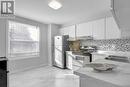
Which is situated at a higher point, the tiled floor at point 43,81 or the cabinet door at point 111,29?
the cabinet door at point 111,29

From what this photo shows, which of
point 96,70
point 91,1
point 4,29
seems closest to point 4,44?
point 4,29

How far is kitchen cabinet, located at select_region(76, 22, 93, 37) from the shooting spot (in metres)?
3.99

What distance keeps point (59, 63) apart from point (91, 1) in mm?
3142

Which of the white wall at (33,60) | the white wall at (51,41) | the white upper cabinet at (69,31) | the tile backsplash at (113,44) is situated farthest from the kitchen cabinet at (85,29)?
the white wall at (33,60)

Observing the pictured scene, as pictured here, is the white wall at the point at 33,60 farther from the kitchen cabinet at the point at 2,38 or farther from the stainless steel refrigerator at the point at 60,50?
the kitchen cabinet at the point at 2,38

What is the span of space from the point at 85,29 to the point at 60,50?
1.54 meters

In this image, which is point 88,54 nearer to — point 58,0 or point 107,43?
point 107,43

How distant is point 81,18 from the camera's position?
14.6 ft

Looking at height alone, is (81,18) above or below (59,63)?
above

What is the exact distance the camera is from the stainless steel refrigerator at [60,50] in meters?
4.78

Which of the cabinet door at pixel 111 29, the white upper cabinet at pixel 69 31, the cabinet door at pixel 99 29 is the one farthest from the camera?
the white upper cabinet at pixel 69 31

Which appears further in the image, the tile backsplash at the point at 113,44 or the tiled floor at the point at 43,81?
the tile backsplash at the point at 113,44

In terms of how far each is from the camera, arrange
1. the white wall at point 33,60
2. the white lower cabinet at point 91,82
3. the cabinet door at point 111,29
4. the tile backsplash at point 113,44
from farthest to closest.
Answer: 1. the white wall at point 33,60
2. the tile backsplash at point 113,44
3. the cabinet door at point 111,29
4. the white lower cabinet at point 91,82

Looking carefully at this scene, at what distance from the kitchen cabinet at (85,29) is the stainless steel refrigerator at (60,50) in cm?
78
